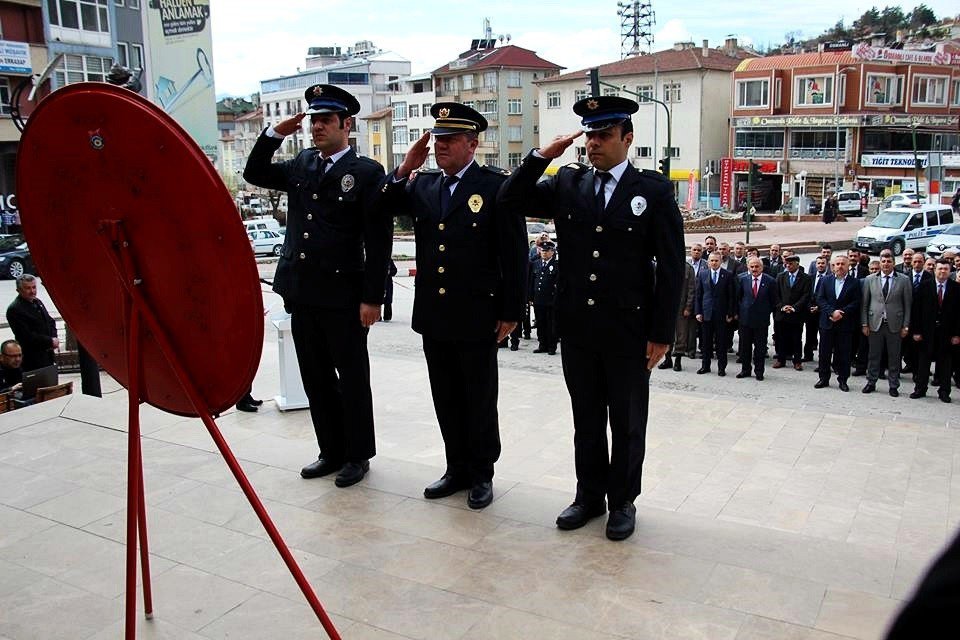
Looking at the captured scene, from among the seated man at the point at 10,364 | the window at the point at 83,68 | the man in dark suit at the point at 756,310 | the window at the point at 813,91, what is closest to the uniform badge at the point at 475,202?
the seated man at the point at 10,364

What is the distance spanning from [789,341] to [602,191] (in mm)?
9480

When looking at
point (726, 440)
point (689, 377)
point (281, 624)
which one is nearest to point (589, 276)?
point (281, 624)

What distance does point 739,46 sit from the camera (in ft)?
211

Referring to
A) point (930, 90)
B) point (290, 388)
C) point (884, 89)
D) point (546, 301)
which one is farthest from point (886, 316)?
point (930, 90)

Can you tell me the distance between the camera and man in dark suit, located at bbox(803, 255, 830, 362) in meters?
11.8

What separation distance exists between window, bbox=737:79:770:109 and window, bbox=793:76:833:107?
1.72 metres

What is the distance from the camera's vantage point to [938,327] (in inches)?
422

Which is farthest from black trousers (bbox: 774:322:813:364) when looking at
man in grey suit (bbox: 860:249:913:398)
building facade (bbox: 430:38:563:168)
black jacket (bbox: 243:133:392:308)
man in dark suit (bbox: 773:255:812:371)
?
building facade (bbox: 430:38:563:168)

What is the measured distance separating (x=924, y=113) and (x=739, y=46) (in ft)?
54.0

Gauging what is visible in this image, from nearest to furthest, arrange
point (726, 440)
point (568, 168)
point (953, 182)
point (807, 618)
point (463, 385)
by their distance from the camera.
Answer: point (807, 618) → point (568, 168) → point (463, 385) → point (726, 440) → point (953, 182)

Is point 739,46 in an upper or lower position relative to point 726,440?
upper

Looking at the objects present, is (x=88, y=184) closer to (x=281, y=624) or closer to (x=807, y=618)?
(x=281, y=624)

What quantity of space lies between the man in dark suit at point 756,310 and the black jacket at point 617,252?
26.8 ft

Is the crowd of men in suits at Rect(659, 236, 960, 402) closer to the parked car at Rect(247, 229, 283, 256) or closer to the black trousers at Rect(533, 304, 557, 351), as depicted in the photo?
the black trousers at Rect(533, 304, 557, 351)
